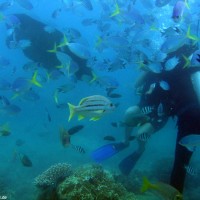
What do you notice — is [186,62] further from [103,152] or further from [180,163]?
[103,152]

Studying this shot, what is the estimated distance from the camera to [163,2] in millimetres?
11273

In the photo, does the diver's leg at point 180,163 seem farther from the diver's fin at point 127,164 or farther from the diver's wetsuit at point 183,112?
the diver's fin at point 127,164

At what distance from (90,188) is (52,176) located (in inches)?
55.2

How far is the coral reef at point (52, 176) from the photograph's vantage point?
7.24 metres

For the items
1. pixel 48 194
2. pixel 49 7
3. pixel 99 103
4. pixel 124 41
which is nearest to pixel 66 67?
pixel 124 41

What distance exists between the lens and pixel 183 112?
671 centimetres

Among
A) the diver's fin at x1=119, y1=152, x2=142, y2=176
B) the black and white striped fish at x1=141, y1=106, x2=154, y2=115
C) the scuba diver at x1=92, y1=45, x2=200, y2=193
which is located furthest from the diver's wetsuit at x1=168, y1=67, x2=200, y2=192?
the diver's fin at x1=119, y1=152, x2=142, y2=176

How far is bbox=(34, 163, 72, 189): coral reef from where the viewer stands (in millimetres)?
7244

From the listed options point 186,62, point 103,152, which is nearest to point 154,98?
point 186,62


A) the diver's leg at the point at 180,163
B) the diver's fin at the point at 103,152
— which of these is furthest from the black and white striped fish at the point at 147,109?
the diver's fin at the point at 103,152

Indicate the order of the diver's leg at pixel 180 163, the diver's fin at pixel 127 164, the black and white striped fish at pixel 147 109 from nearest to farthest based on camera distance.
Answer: the diver's leg at pixel 180 163 → the black and white striped fish at pixel 147 109 → the diver's fin at pixel 127 164

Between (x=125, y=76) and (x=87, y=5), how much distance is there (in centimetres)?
7471

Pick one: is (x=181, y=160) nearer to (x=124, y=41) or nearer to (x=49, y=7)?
(x=124, y=41)

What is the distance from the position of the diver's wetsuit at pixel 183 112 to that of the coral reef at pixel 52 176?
8.67 feet
